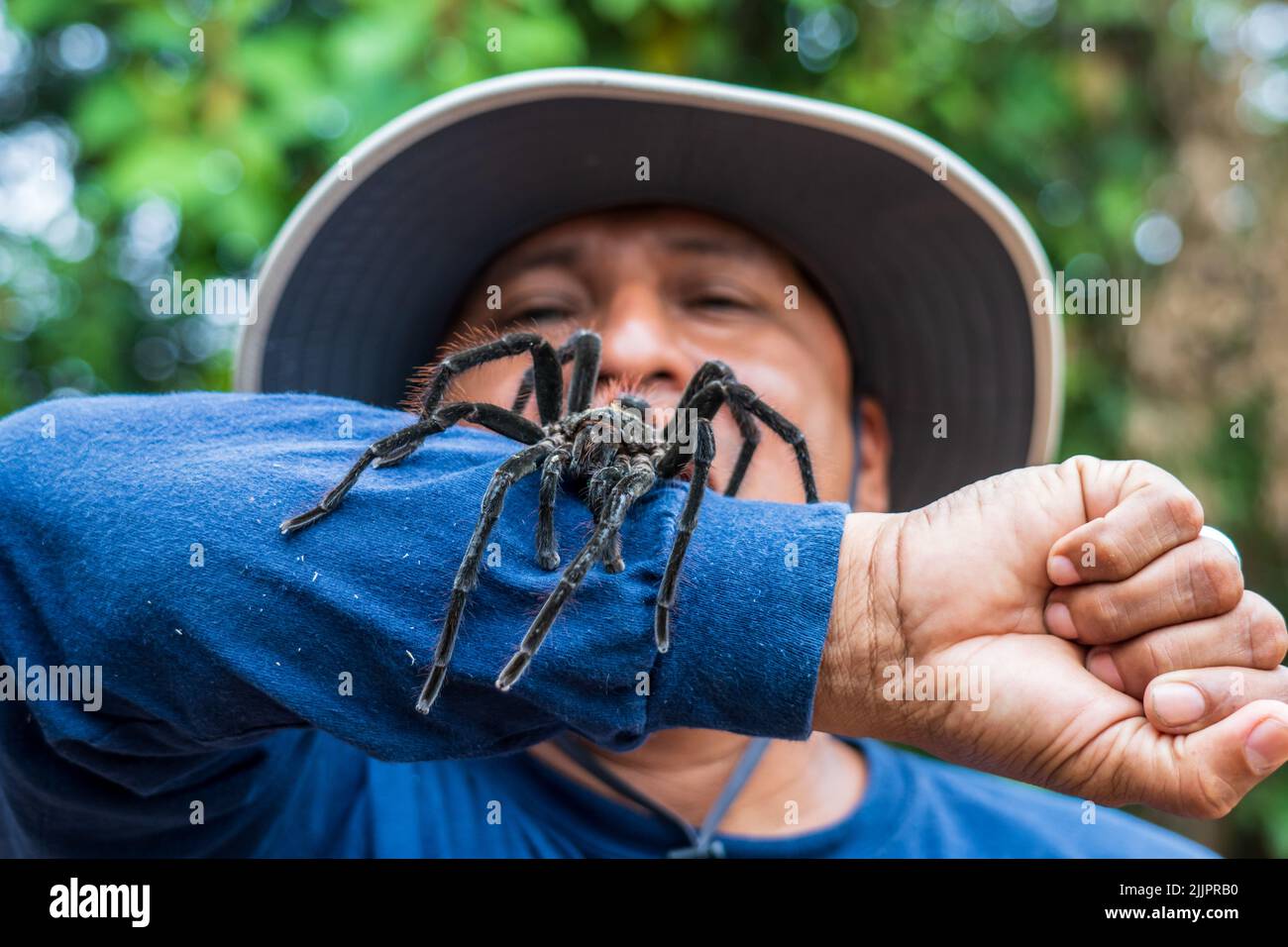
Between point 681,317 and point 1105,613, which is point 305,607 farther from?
point 681,317

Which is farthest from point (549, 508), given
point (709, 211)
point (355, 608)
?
point (709, 211)

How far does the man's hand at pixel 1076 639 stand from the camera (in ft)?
3.81

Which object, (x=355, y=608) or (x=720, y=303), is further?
(x=720, y=303)

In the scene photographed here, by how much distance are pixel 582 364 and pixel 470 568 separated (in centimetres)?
77

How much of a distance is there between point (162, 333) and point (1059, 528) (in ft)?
10.1

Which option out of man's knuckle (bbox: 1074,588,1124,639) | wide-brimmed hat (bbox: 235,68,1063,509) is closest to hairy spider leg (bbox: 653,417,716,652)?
man's knuckle (bbox: 1074,588,1124,639)

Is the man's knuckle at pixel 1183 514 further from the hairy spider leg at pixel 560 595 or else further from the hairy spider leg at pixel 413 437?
the hairy spider leg at pixel 413 437

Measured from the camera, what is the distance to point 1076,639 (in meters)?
1.26

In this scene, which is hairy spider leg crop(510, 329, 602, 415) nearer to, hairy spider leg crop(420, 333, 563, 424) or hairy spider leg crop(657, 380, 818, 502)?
hairy spider leg crop(420, 333, 563, 424)

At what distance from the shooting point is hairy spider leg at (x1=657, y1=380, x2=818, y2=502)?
180 cm

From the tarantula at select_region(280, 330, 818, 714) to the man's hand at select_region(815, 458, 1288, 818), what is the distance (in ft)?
0.88

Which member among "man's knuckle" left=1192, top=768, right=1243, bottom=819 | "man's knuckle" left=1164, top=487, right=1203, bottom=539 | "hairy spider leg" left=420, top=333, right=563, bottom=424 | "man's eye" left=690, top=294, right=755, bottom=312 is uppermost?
"man's eye" left=690, top=294, right=755, bottom=312
